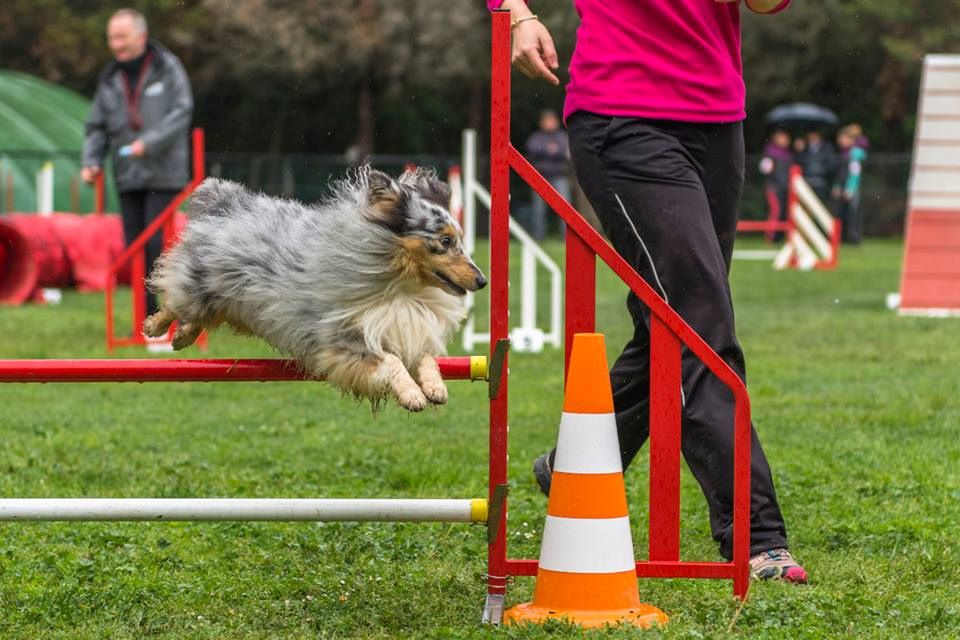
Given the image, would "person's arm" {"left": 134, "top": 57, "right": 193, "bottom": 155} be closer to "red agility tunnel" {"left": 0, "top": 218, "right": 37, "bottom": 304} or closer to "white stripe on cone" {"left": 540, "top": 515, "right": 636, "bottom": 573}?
"red agility tunnel" {"left": 0, "top": 218, "right": 37, "bottom": 304}

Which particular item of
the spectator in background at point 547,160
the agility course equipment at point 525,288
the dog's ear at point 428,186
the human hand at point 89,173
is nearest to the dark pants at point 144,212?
the human hand at point 89,173

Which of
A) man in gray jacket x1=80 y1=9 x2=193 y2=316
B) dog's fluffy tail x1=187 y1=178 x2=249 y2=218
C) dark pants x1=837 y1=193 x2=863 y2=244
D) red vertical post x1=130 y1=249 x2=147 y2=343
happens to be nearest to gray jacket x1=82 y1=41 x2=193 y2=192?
man in gray jacket x1=80 y1=9 x2=193 y2=316

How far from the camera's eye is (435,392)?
4.09 metres

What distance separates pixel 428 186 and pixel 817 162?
29.8 m

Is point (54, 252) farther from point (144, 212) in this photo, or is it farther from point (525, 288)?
point (525, 288)

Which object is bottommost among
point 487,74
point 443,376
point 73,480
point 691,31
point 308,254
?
point 73,480

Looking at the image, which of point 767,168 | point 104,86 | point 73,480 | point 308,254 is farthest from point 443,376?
point 767,168

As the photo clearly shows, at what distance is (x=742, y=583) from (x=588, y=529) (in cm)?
48

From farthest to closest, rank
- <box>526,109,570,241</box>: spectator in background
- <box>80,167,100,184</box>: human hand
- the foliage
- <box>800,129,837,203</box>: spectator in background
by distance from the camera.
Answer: the foliage < <box>800,129,837,203</box>: spectator in background < <box>526,109,570,241</box>: spectator in background < <box>80,167,100,184</box>: human hand

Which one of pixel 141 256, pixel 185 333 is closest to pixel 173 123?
pixel 141 256

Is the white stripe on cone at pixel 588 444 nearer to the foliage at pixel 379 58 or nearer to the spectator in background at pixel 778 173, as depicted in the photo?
the spectator in background at pixel 778 173

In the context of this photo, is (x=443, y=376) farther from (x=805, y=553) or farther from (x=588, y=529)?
(x=805, y=553)

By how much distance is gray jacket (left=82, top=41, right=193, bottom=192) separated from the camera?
10352 mm

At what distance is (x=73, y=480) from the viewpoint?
19.8ft
